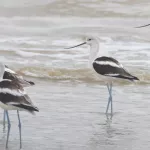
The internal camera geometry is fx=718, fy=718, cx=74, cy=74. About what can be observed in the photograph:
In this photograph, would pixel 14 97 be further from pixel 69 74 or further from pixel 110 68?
pixel 69 74

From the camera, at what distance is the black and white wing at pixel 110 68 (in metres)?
9.38

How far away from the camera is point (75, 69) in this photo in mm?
12148

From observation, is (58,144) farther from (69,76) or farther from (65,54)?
(65,54)

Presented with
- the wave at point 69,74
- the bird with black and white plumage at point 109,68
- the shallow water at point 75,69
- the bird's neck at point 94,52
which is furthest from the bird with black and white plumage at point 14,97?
the wave at point 69,74

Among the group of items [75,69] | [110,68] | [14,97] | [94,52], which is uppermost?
[14,97]

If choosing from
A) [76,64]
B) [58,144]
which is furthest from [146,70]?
[58,144]

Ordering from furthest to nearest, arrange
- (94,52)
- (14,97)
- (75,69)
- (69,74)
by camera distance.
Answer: (75,69), (69,74), (94,52), (14,97)

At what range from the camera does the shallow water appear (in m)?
7.30

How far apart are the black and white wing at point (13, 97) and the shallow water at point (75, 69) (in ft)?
1.34

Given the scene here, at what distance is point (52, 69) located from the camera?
39.9 ft

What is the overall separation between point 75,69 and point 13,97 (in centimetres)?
543

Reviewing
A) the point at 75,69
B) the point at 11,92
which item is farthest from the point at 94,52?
the point at 11,92

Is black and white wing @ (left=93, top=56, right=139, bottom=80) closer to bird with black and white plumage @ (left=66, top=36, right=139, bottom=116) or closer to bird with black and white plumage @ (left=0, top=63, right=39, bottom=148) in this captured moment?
bird with black and white plumage @ (left=66, top=36, right=139, bottom=116)

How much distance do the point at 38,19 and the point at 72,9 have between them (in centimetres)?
162
